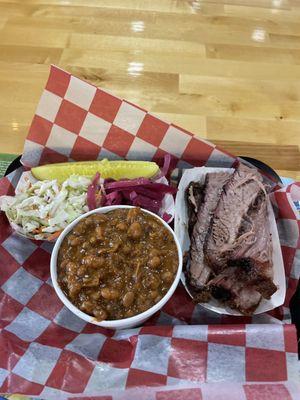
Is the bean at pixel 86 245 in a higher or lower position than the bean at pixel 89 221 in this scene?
lower

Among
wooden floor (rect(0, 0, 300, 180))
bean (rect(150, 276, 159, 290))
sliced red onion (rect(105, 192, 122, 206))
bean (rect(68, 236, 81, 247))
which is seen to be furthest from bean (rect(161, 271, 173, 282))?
wooden floor (rect(0, 0, 300, 180))

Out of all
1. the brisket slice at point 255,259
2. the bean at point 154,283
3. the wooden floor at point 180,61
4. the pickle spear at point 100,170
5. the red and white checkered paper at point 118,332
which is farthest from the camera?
the wooden floor at point 180,61

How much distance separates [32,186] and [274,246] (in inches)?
46.8

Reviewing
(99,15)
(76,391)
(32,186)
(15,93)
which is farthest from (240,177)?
(99,15)

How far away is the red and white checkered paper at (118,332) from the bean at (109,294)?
0.19 metres

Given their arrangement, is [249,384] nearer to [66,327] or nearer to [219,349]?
[219,349]

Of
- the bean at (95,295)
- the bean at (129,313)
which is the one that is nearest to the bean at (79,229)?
the bean at (95,295)

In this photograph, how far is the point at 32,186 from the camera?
5.88 feet

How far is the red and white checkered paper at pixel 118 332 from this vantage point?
4.06ft

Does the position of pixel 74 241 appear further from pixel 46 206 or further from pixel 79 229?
pixel 46 206

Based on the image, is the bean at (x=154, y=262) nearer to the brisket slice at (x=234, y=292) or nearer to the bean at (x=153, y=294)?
the bean at (x=153, y=294)

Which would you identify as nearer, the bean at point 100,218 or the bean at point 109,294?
the bean at point 109,294

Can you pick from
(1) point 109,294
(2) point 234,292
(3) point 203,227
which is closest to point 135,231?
(1) point 109,294

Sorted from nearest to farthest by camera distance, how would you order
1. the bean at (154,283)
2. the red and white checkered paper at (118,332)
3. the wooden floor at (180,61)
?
the red and white checkered paper at (118,332)
the bean at (154,283)
the wooden floor at (180,61)
